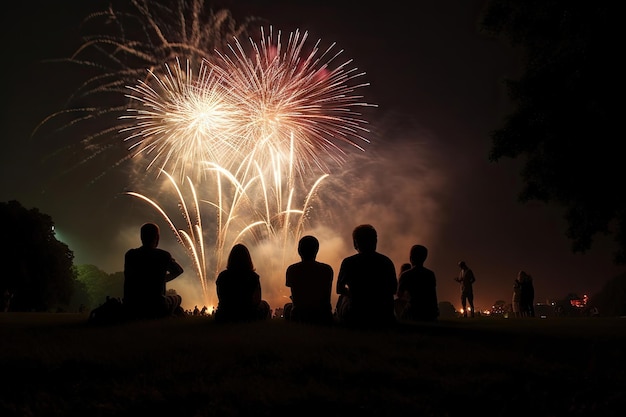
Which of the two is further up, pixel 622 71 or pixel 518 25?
pixel 518 25

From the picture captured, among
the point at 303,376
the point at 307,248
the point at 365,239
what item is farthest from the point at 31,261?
the point at 303,376

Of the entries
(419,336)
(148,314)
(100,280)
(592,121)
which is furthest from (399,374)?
(100,280)

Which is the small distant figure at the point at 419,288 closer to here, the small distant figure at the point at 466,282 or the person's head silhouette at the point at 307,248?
the person's head silhouette at the point at 307,248

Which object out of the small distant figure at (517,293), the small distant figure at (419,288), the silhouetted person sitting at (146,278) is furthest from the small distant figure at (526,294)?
the silhouetted person sitting at (146,278)

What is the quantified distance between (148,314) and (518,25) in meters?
15.8

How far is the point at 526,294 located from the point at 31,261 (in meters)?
38.9

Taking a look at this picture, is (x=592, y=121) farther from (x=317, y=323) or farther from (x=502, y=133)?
(x=317, y=323)

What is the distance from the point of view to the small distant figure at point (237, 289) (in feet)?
37.9

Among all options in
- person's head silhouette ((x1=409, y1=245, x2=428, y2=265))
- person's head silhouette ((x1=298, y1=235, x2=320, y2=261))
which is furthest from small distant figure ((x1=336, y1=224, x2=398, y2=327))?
person's head silhouette ((x1=409, y1=245, x2=428, y2=265))

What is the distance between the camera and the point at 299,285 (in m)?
11.4

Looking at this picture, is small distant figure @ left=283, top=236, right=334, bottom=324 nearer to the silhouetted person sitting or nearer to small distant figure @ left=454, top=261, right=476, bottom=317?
the silhouetted person sitting

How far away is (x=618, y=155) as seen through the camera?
17.2 meters

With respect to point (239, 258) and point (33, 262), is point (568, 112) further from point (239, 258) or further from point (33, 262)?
point (33, 262)

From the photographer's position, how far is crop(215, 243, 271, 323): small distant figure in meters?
11.5
